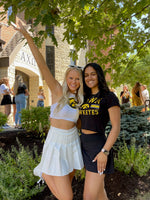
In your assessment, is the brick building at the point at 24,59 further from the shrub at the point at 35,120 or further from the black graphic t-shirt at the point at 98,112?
the black graphic t-shirt at the point at 98,112

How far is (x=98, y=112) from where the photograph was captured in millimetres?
1921

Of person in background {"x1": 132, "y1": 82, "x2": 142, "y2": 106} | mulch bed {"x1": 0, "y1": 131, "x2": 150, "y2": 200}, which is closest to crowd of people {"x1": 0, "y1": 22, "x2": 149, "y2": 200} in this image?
mulch bed {"x1": 0, "y1": 131, "x2": 150, "y2": 200}

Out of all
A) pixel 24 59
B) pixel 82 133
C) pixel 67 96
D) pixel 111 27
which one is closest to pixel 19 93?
pixel 111 27

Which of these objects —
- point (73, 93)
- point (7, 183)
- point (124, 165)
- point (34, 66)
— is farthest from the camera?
point (34, 66)

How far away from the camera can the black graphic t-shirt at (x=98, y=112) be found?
6.28 feet

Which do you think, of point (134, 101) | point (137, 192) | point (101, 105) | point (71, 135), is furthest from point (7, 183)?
point (134, 101)

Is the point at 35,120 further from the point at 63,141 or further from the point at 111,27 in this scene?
the point at 63,141

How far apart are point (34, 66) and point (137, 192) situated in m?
10.8

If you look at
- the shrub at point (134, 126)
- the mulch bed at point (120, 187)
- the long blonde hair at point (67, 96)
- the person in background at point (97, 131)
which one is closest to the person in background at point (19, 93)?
the shrub at point (134, 126)

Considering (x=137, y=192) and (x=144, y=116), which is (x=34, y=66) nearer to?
(x=144, y=116)

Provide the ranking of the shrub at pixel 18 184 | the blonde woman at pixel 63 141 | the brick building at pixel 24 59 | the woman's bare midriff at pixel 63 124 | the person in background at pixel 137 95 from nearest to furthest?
the blonde woman at pixel 63 141, the woman's bare midriff at pixel 63 124, the shrub at pixel 18 184, the person in background at pixel 137 95, the brick building at pixel 24 59

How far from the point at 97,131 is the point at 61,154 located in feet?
1.53

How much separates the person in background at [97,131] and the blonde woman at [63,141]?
11cm

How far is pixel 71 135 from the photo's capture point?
206 centimetres
